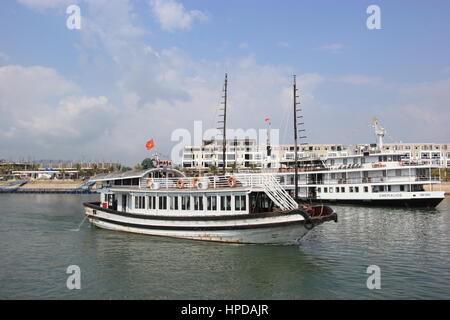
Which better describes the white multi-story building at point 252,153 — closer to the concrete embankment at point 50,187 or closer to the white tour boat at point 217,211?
the concrete embankment at point 50,187

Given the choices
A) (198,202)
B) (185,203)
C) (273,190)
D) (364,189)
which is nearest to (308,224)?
(273,190)

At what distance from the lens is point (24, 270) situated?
56.0 ft

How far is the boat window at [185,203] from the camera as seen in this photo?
2323cm

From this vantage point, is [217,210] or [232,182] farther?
[217,210]

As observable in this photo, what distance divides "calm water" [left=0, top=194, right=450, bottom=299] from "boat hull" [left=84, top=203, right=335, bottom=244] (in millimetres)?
562

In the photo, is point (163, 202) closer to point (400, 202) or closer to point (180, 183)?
point (180, 183)

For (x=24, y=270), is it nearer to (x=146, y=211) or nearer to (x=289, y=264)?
(x=146, y=211)

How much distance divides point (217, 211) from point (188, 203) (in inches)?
92.0

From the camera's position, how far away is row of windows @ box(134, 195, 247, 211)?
71.2ft

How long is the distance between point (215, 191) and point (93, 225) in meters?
13.8

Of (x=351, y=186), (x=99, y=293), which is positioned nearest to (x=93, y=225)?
(x=99, y=293)

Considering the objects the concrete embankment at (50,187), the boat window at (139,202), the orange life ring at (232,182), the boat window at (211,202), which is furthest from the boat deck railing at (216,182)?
the concrete embankment at (50,187)

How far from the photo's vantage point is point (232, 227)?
20922mm
